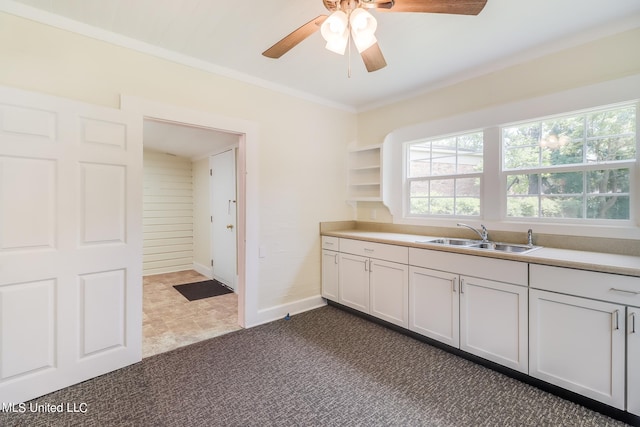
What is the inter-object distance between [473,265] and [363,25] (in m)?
1.85

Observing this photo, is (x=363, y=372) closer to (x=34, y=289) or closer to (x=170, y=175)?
(x=34, y=289)

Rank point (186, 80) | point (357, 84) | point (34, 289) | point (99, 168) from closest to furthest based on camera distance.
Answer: point (34, 289), point (99, 168), point (186, 80), point (357, 84)

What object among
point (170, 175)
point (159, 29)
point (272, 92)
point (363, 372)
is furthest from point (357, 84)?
point (170, 175)

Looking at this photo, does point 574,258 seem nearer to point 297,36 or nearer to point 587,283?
point 587,283

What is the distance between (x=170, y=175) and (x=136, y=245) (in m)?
3.48

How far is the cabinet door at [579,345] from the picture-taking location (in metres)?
1.67

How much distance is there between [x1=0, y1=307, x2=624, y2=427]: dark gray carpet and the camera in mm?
1696

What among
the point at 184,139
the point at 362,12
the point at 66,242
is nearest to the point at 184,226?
the point at 184,139

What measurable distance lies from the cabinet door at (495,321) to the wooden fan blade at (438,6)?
1.75 metres

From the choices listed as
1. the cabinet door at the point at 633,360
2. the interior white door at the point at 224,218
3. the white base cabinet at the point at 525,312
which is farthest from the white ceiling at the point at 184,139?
the cabinet door at the point at 633,360

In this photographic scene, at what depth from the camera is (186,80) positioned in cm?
253

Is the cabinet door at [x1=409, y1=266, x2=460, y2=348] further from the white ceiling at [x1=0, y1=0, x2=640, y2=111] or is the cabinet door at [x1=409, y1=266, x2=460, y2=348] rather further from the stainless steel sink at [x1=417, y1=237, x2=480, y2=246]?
the white ceiling at [x1=0, y1=0, x2=640, y2=111]

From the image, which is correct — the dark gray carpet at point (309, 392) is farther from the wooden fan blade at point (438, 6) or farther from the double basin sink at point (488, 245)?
A: the wooden fan blade at point (438, 6)

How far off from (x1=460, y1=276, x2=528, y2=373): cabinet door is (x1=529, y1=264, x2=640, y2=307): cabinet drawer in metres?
0.15
